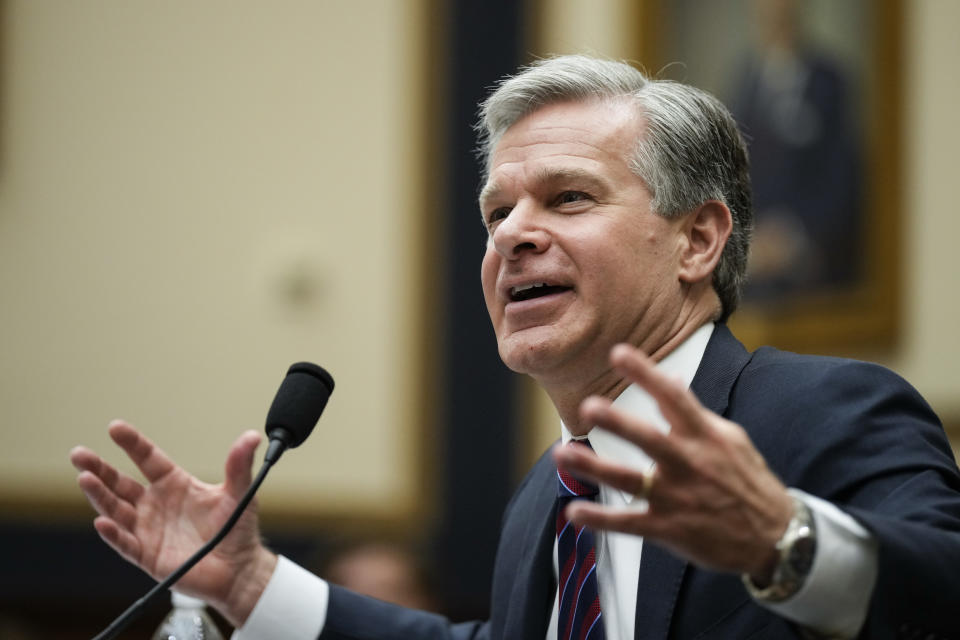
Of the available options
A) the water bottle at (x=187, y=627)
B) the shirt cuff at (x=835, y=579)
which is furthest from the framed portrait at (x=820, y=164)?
the shirt cuff at (x=835, y=579)

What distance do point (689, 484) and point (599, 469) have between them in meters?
0.11

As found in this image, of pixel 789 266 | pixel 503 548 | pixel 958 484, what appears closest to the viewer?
pixel 958 484

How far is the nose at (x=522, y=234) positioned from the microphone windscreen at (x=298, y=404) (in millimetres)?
415

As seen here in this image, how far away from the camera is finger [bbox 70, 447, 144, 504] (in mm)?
2150

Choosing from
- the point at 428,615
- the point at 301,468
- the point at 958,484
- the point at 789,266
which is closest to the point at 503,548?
the point at 428,615

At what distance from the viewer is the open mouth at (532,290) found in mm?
2199

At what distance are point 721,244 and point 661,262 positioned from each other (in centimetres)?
14

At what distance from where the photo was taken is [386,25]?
543cm

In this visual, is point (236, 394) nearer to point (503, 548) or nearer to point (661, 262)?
point (503, 548)

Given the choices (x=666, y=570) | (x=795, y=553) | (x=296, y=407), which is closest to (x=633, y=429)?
(x=795, y=553)

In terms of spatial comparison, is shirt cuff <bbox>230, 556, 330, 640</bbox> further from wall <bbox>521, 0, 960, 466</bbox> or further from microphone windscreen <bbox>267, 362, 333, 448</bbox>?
wall <bbox>521, 0, 960, 466</bbox>

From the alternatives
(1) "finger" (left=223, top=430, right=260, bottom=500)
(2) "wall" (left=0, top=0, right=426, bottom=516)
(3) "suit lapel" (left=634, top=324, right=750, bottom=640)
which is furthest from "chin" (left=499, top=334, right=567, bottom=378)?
(2) "wall" (left=0, top=0, right=426, bottom=516)

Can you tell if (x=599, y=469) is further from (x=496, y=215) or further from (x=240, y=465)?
(x=496, y=215)

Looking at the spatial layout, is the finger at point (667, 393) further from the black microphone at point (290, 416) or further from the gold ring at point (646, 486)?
the black microphone at point (290, 416)
